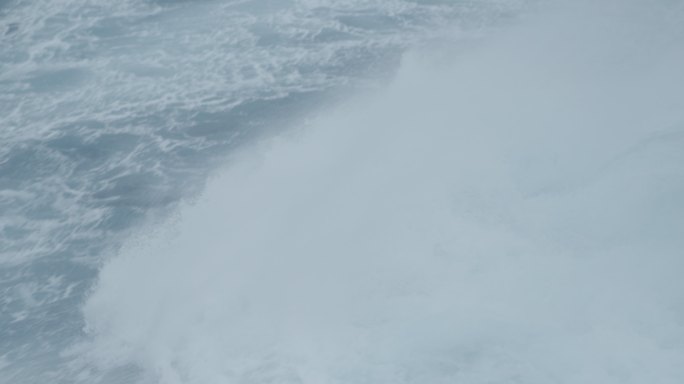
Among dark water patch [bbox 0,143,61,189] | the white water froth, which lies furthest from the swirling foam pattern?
the white water froth

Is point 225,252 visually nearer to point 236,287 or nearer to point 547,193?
point 236,287

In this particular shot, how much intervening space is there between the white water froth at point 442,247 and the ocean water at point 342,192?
8 cm

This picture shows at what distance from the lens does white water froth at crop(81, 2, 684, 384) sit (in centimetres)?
2005

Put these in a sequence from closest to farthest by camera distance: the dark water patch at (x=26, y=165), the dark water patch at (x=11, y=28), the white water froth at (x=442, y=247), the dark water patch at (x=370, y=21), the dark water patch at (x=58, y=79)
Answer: the white water froth at (x=442, y=247)
the dark water patch at (x=26, y=165)
the dark water patch at (x=58, y=79)
the dark water patch at (x=11, y=28)
the dark water patch at (x=370, y=21)

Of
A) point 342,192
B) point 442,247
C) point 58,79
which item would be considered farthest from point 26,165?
point 442,247

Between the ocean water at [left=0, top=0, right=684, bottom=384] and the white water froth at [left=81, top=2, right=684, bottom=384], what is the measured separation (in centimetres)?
8

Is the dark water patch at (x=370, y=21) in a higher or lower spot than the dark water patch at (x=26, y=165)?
higher

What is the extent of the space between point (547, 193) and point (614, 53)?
10635mm

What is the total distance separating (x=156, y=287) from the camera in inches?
901

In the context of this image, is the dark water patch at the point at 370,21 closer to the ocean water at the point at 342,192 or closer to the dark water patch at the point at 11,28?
the ocean water at the point at 342,192

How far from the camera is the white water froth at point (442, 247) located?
20.0 metres

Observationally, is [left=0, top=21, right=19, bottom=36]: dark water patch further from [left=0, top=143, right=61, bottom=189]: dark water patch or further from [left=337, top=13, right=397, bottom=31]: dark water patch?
[left=337, top=13, right=397, bottom=31]: dark water patch

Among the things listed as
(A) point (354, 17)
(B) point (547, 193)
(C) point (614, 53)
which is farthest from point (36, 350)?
(C) point (614, 53)

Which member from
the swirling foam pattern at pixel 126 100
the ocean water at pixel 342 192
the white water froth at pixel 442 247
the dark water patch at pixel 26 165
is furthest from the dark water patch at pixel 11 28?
the white water froth at pixel 442 247
